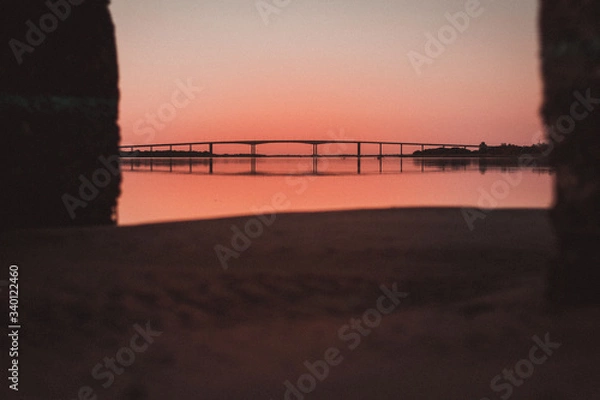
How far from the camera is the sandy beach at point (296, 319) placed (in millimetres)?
3361

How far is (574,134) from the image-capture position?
12.3ft

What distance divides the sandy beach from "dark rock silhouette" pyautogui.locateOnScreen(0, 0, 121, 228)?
0.56 m

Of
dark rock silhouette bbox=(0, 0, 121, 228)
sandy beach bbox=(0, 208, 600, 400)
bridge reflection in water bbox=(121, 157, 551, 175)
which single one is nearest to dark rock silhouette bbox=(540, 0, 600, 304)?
sandy beach bbox=(0, 208, 600, 400)

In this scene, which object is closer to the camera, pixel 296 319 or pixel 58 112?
pixel 296 319

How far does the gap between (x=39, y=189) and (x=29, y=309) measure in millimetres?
3088

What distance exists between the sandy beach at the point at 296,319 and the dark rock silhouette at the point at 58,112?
558 millimetres

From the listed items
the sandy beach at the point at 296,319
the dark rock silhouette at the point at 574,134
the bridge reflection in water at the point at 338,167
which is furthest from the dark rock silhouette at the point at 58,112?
the bridge reflection in water at the point at 338,167

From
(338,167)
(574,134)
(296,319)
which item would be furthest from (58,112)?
(338,167)

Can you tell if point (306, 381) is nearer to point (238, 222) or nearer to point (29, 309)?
point (29, 309)

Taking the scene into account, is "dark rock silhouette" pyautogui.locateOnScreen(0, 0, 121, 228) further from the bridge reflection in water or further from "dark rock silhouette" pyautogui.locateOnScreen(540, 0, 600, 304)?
the bridge reflection in water

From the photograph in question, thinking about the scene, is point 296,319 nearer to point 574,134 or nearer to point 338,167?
point 574,134

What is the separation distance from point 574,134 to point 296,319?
2323 millimetres

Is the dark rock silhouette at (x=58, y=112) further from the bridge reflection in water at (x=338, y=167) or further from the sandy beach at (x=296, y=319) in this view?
the bridge reflection in water at (x=338, y=167)

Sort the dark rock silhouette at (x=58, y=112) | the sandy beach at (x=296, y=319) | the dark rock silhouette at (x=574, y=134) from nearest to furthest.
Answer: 1. the sandy beach at (x=296, y=319)
2. the dark rock silhouette at (x=574, y=134)
3. the dark rock silhouette at (x=58, y=112)
